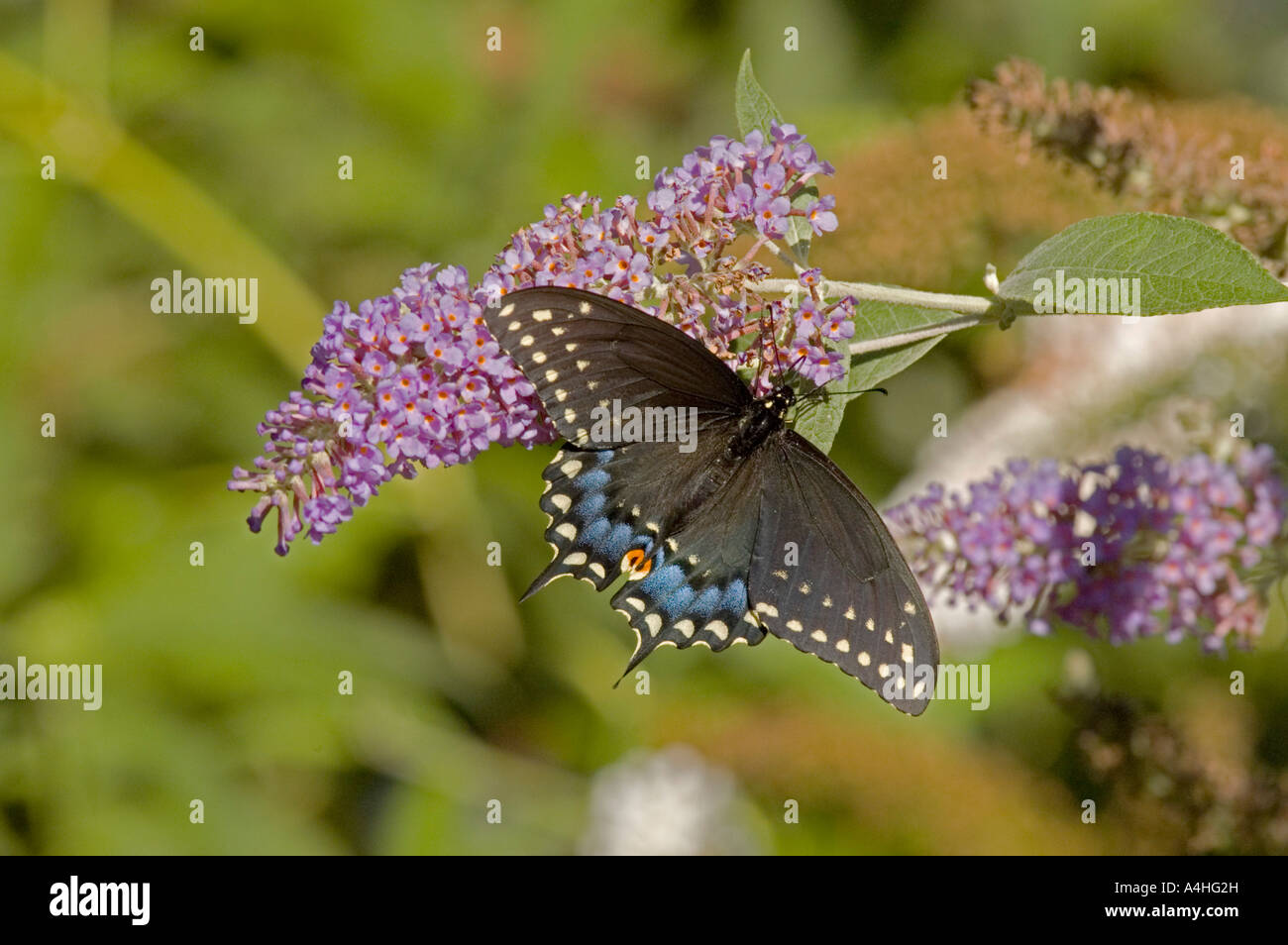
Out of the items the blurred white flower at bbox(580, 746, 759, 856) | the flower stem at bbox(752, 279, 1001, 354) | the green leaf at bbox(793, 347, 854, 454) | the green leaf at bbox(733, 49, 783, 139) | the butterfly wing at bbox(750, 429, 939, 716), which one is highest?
the green leaf at bbox(733, 49, 783, 139)

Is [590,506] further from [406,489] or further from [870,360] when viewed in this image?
[406,489]

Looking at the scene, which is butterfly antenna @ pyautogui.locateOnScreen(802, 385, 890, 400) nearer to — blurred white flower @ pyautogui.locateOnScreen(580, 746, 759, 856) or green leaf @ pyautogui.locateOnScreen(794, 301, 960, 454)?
green leaf @ pyautogui.locateOnScreen(794, 301, 960, 454)

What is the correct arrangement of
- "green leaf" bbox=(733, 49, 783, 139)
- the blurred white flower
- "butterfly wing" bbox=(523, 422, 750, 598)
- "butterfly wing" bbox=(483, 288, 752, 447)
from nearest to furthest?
"butterfly wing" bbox=(483, 288, 752, 447) → "green leaf" bbox=(733, 49, 783, 139) → "butterfly wing" bbox=(523, 422, 750, 598) → the blurred white flower

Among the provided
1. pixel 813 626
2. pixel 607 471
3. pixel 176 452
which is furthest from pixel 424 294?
pixel 176 452

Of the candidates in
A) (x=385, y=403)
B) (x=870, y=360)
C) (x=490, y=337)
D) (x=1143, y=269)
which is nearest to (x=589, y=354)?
(x=490, y=337)

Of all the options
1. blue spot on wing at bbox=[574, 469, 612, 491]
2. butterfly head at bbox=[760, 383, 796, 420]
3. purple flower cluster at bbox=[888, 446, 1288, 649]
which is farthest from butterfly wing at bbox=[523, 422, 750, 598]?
purple flower cluster at bbox=[888, 446, 1288, 649]

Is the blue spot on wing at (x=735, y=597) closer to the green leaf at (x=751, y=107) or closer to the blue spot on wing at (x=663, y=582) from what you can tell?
the blue spot on wing at (x=663, y=582)

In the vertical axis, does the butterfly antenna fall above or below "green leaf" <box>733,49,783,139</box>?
below
